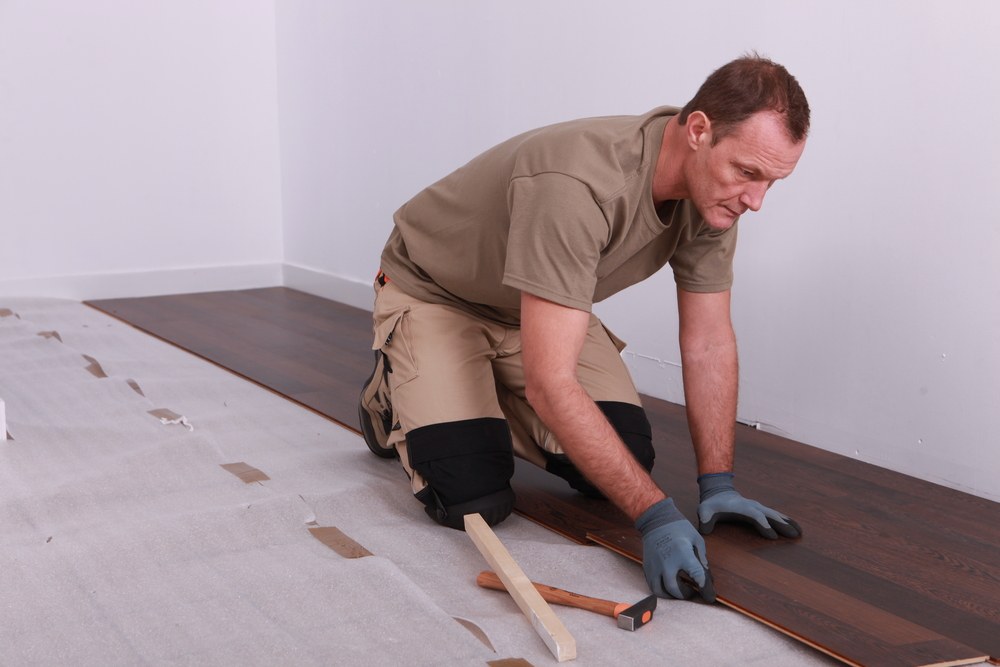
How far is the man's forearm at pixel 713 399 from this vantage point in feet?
7.32

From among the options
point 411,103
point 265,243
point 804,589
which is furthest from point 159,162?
point 804,589

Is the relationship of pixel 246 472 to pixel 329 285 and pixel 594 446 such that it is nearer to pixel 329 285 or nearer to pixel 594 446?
pixel 594 446

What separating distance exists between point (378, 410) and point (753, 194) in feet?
3.58

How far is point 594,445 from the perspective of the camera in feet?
6.26

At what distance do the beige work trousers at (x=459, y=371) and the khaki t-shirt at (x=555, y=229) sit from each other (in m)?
0.05

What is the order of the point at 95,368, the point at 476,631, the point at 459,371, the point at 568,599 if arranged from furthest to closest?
the point at 95,368
the point at 459,371
the point at 568,599
the point at 476,631

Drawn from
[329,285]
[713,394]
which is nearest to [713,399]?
[713,394]

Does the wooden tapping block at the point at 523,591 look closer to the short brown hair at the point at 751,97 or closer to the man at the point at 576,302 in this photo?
the man at the point at 576,302

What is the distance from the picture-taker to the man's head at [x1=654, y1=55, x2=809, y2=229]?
1.82 m

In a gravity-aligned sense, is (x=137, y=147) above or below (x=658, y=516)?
above

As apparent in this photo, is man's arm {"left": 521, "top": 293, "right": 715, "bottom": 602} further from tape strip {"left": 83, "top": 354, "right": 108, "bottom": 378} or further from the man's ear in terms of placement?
tape strip {"left": 83, "top": 354, "right": 108, "bottom": 378}

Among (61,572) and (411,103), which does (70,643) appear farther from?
(411,103)

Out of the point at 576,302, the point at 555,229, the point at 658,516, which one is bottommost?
the point at 658,516

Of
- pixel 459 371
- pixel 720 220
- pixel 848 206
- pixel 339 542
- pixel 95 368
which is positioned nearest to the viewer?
pixel 720 220
